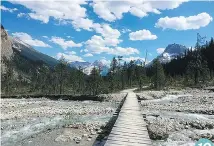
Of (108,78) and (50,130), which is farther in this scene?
(108,78)

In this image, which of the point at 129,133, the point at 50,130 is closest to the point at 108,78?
the point at 50,130

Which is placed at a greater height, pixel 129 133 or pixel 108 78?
pixel 108 78

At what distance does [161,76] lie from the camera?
A: 107 metres

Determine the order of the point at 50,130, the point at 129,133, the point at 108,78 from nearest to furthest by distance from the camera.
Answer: the point at 129,133
the point at 50,130
the point at 108,78

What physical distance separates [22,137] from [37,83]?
136m

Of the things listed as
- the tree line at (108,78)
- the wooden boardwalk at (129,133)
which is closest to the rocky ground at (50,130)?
the wooden boardwalk at (129,133)

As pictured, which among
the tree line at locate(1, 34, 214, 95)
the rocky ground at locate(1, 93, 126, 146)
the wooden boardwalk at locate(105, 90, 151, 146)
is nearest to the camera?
the wooden boardwalk at locate(105, 90, 151, 146)

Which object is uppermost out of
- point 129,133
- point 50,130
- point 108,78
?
point 108,78

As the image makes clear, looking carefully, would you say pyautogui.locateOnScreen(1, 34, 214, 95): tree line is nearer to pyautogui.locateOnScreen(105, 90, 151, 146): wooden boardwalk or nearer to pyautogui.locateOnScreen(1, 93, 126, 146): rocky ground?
pyautogui.locateOnScreen(1, 93, 126, 146): rocky ground

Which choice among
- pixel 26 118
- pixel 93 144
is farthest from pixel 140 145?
pixel 26 118

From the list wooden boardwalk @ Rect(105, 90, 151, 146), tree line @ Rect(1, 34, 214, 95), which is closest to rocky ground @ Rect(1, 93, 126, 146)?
wooden boardwalk @ Rect(105, 90, 151, 146)

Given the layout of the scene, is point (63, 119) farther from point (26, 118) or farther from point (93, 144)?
point (93, 144)

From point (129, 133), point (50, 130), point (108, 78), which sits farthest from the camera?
point (108, 78)

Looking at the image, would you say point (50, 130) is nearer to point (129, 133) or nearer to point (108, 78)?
point (129, 133)
